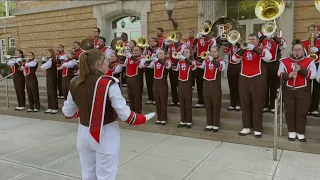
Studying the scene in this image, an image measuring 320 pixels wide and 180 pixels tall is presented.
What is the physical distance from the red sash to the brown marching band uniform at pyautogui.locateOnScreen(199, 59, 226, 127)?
3848mm

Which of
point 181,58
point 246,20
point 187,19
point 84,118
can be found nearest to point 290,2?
point 246,20

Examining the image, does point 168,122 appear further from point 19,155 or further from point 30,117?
point 30,117

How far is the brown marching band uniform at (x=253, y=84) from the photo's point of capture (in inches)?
230

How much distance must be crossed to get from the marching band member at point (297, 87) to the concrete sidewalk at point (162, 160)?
0.55 meters

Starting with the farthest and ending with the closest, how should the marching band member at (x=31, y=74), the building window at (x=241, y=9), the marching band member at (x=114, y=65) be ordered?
the building window at (x=241, y=9) < the marching band member at (x=31, y=74) < the marching band member at (x=114, y=65)

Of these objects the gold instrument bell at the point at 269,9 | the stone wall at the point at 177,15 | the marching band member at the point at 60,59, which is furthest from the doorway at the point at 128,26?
the gold instrument bell at the point at 269,9

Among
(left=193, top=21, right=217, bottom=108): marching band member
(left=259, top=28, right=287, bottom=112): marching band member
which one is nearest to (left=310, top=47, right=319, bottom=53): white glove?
(left=259, top=28, right=287, bottom=112): marching band member

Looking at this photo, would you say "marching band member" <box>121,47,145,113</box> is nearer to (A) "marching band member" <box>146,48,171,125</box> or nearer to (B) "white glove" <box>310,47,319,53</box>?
(A) "marching band member" <box>146,48,171,125</box>

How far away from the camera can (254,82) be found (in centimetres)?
586

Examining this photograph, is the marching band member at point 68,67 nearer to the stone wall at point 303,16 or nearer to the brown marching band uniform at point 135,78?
the brown marching band uniform at point 135,78

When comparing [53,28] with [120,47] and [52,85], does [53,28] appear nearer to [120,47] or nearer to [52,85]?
[52,85]

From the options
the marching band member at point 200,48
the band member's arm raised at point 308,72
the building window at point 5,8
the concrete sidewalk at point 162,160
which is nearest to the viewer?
the concrete sidewalk at point 162,160

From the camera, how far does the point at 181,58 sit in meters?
6.64

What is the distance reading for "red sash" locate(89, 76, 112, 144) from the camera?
278 cm
